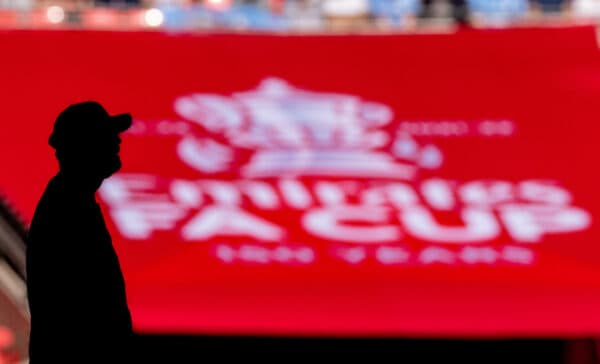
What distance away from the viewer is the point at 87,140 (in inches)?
44.7

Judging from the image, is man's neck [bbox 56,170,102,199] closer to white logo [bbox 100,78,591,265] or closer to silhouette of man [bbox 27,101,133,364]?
silhouette of man [bbox 27,101,133,364]

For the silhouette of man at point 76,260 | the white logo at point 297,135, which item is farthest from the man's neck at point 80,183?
the white logo at point 297,135

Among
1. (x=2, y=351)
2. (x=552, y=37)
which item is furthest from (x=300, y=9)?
(x=2, y=351)

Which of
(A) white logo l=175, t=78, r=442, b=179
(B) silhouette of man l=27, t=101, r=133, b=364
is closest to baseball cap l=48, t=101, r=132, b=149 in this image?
(B) silhouette of man l=27, t=101, r=133, b=364

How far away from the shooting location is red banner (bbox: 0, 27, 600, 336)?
7.31 ft

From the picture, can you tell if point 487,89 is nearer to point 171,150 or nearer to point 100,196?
point 171,150

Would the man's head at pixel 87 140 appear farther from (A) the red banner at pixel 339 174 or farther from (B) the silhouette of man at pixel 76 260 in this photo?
(A) the red banner at pixel 339 174

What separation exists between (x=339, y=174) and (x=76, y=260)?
1.19 meters

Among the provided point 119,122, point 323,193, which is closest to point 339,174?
point 323,193

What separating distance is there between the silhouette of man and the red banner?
109cm

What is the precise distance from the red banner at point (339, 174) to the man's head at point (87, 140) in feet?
3.62

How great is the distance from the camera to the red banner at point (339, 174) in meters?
2.23

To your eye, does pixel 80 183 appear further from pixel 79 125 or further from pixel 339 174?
pixel 339 174

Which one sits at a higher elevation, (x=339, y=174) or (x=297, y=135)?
(x=297, y=135)
